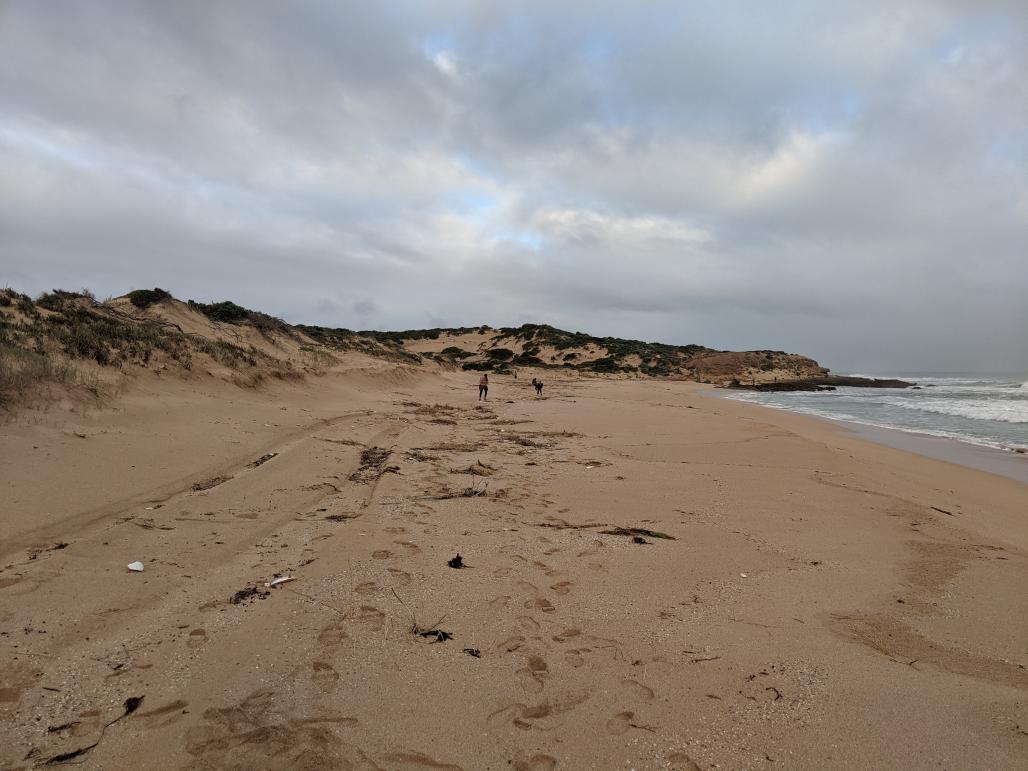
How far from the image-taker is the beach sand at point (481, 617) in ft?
7.27

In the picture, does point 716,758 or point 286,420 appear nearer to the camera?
point 716,758

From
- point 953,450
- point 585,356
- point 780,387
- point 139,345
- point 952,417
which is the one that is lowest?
point 953,450

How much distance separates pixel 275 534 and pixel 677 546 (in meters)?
3.58

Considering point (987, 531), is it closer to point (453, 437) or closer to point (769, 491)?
point (769, 491)

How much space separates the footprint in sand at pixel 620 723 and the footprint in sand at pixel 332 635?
5.10 feet

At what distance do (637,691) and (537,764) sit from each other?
2.24ft

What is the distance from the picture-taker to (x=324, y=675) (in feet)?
8.50

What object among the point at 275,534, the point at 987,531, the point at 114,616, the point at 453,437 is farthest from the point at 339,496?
the point at 987,531

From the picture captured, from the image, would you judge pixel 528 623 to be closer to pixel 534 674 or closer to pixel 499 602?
pixel 499 602

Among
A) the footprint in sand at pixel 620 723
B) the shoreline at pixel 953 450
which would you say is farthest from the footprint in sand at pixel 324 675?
the shoreline at pixel 953 450

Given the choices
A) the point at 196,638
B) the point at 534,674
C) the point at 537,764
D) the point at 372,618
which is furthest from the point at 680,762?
the point at 196,638

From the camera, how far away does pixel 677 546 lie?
451 centimetres

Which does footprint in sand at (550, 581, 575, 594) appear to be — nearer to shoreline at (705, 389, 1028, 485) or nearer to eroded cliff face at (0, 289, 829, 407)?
eroded cliff face at (0, 289, 829, 407)

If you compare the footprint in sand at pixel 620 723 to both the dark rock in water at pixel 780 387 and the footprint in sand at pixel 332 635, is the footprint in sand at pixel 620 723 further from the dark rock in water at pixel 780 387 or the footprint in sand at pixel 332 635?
the dark rock in water at pixel 780 387
